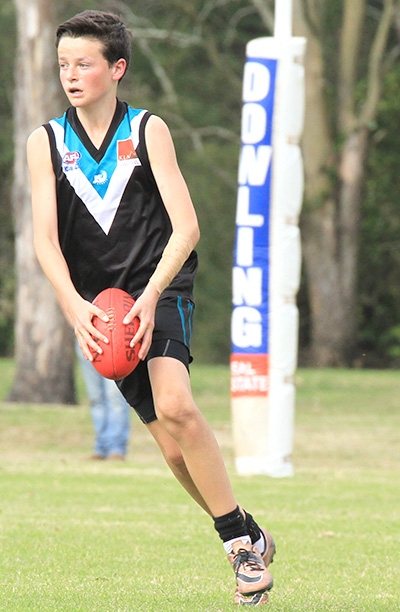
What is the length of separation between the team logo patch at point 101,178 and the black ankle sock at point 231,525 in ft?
4.80

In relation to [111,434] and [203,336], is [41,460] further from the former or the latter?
[203,336]

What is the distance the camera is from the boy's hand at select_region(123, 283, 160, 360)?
4223 mm

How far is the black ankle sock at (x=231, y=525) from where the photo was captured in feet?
14.6

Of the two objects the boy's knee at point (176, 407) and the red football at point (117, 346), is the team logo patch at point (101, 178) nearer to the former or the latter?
the red football at point (117, 346)

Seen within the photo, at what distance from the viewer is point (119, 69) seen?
455 cm

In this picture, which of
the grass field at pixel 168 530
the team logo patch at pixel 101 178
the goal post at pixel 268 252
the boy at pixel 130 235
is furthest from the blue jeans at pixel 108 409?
the team logo patch at pixel 101 178

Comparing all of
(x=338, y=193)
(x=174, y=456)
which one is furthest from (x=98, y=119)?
(x=338, y=193)

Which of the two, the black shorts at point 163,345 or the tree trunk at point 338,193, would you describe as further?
the tree trunk at point 338,193

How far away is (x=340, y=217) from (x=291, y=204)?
18.8 m

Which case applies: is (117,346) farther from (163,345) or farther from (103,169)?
(103,169)

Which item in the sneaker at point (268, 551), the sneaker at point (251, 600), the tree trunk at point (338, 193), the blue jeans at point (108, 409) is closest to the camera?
the sneaker at point (251, 600)

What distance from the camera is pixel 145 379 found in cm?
461

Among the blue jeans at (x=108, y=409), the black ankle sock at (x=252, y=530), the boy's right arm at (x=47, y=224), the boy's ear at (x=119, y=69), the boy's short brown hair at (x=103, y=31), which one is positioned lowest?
the blue jeans at (x=108, y=409)

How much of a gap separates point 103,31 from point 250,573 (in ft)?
7.49
